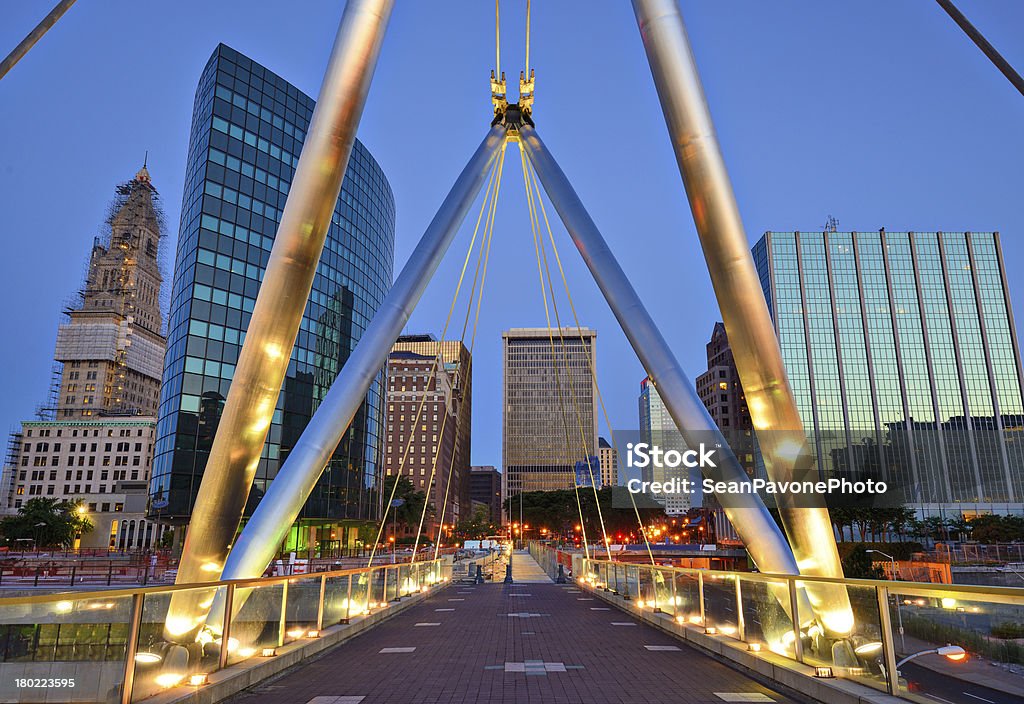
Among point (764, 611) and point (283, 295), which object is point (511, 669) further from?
point (283, 295)

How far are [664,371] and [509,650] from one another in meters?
6.21

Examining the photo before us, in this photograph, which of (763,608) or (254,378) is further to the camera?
(254,378)

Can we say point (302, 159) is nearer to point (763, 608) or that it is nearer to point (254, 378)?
point (254, 378)

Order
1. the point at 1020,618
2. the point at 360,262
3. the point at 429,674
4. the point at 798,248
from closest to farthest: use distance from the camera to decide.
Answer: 1. the point at 1020,618
2. the point at 429,674
3. the point at 360,262
4. the point at 798,248

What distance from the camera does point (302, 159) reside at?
10.5 m

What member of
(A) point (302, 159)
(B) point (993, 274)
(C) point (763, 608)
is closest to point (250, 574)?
(A) point (302, 159)

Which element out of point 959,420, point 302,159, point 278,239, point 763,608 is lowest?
point 763,608

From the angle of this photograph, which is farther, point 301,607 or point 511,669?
point 301,607

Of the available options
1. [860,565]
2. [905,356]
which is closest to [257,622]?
[860,565]

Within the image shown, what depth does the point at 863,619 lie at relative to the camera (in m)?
7.12

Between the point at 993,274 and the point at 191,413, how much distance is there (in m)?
112

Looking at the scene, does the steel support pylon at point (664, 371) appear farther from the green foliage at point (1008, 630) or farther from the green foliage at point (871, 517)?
the green foliage at point (871, 517)

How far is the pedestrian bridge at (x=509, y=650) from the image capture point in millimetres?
5547

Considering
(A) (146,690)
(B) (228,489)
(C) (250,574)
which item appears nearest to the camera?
(A) (146,690)
